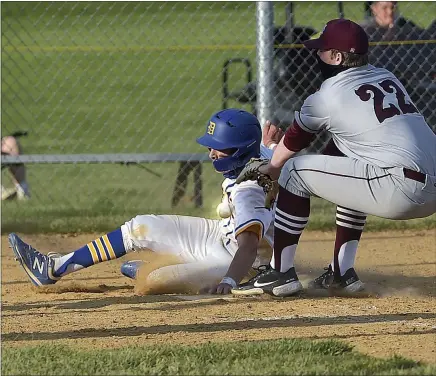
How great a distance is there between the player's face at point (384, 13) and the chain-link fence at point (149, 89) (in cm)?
7

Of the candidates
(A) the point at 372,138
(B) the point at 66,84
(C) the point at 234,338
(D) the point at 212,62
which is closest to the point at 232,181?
(A) the point at 372,138

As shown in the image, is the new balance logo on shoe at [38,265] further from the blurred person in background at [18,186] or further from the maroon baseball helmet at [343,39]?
the blurred person in background at [18,186]

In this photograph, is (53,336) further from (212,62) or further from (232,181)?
(212,62)

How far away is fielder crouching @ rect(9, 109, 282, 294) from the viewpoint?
5730 millimetres

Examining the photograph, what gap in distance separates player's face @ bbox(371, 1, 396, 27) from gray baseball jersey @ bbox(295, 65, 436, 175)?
4.29 m

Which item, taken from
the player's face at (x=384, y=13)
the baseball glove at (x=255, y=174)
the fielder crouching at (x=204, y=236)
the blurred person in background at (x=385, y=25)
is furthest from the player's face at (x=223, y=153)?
the player's face at (x=384, y=13)

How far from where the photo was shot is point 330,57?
528 cm

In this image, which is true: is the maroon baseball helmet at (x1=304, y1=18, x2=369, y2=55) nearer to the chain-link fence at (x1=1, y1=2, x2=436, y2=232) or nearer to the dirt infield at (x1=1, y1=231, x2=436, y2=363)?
the dirt infield at (x1=1, y1=231, x2=436, y2=363)

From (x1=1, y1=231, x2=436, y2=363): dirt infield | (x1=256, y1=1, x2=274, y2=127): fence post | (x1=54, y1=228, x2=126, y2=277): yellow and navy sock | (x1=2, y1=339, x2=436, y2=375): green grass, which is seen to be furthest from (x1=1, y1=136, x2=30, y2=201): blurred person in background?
(x1=2, y1=339, x2=436, y2=375): green grass

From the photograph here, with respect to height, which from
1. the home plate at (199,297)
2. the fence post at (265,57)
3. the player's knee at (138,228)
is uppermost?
the fence post at (265,57)

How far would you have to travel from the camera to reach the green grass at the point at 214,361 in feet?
12.2

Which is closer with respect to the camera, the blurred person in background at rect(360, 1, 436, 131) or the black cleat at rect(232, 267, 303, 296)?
the black cleat at rect(232, 267, 303, 296)

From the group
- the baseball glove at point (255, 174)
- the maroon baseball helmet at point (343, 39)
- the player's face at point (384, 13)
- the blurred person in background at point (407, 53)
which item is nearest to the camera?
the maroon baseball helmet at point (343, 39)

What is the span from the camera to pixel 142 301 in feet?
18.0
